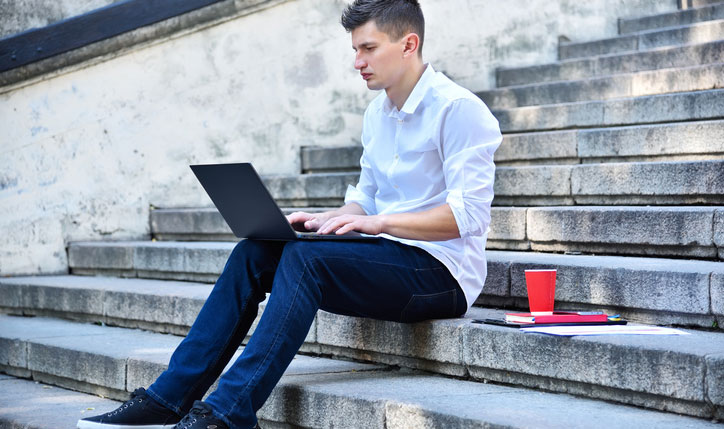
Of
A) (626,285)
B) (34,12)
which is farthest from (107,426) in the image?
(34,12)

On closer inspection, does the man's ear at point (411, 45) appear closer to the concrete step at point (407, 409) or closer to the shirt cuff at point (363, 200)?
the shirt cuff at point (363, 200)

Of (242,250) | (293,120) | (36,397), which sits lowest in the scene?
(36,397)

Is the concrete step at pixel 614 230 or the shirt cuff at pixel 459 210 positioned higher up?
the shirt cuff at pixel 459 210

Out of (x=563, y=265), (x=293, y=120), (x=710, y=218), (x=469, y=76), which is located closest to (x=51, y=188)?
(x=293, y=120)

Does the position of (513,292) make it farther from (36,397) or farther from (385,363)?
(36,397)

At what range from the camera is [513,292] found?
146 inches

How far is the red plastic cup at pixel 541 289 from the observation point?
322cm

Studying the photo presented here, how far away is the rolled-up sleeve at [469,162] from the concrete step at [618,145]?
→ 153 centimetres

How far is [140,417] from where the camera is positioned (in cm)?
311

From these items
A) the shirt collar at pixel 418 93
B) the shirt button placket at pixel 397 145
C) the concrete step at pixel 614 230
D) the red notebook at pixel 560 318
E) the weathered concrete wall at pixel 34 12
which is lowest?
the red notebook at pixel 560 318

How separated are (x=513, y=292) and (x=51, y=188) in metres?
3.40

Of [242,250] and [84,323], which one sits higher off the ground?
[242,250]

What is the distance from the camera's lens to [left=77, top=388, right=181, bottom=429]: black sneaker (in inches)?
122

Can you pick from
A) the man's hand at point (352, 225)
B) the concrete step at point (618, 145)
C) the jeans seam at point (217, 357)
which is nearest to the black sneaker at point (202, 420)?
the jeans seam at point (217, 357)
